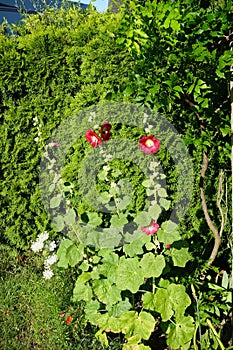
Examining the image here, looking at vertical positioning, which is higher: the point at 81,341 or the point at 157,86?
the point at 157,86

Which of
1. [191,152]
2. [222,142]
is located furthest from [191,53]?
[191,152]

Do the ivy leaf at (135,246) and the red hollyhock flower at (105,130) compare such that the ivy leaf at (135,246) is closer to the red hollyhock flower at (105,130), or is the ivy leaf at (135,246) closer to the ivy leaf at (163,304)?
the ivy leaf at (163,304)

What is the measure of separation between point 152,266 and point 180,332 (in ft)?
1.22

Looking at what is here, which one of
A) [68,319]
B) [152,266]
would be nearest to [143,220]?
[152,266]

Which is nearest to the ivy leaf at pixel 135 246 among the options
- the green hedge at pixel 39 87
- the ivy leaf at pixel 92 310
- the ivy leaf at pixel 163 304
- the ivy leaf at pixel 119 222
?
the ivy leaf at pixel 119 222

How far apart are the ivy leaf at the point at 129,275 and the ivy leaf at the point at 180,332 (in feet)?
Result: 0.96

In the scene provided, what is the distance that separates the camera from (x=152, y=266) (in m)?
2.38

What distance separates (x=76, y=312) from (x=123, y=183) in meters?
0.97

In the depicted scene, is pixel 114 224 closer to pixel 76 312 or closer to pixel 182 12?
pixel 76 312

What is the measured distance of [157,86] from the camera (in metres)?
2.44

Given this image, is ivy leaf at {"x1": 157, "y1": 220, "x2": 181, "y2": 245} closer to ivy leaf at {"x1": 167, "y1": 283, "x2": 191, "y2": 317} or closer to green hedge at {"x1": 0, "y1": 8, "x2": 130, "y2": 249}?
ivy leaf at {"x1": 167, "y1": 283, "x2": 191, "y2": 317}

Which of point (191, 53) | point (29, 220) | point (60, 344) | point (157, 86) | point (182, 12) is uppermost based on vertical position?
point (182, 12)

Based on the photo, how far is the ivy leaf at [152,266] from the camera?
2371 millimetres

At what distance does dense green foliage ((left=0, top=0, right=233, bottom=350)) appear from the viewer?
7.93ft
